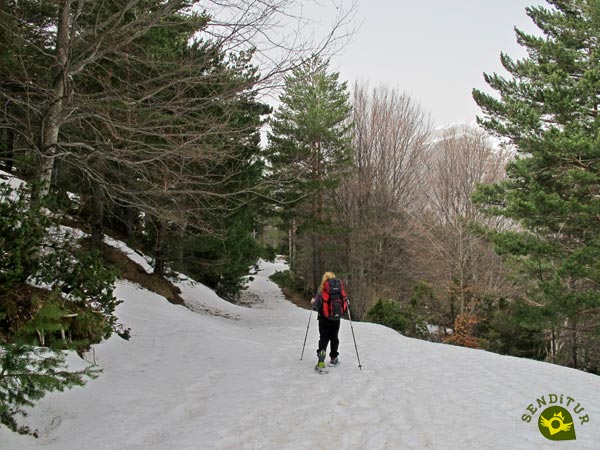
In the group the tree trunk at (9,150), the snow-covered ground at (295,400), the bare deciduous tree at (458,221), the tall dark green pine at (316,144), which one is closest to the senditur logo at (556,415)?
the snow-covered ground at (295,400)

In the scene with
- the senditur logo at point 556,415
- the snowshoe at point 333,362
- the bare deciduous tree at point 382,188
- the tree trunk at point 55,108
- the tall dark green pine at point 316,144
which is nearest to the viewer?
the senditur logo at point 556,415

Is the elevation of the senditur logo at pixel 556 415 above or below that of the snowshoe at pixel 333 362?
above

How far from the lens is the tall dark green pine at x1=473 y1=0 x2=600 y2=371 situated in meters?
9.27

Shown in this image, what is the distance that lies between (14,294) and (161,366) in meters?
2.43

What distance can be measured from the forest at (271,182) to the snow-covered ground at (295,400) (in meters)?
0.77

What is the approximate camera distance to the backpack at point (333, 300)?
19.3 feet

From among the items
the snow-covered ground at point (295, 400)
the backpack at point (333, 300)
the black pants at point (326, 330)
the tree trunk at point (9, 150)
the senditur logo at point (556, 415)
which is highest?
the tree trunk at point (9, 150)

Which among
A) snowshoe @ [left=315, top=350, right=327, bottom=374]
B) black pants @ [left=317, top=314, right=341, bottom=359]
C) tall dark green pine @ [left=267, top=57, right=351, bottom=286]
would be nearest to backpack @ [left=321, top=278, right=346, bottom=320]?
black pants @ [left=317, top=314, right=341, bottom=359]

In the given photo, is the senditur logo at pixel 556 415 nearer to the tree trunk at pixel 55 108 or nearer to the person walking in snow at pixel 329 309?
the person walking in snow at pixel 329 309

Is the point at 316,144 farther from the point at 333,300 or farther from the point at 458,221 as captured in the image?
the point at 333,300

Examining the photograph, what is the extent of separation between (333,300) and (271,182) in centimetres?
220

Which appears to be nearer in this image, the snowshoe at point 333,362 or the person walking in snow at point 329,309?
the person walking in snow at point 329,309

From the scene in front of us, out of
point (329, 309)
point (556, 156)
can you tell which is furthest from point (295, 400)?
point (556, 156)

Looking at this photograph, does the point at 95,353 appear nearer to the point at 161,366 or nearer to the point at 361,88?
the point at 161,366
